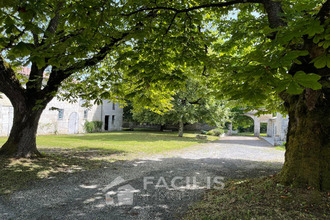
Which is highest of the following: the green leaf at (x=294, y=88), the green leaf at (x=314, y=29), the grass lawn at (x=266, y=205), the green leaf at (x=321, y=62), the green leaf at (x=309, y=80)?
the green leaf at (x=314, y=29)

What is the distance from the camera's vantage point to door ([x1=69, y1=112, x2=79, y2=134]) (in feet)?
78.5

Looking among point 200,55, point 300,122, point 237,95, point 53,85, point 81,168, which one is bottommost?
point 81,168

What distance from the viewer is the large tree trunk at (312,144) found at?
4.18 metres

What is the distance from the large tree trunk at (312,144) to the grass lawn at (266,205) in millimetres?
270

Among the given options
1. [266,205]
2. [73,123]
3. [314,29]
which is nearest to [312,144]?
[266,205]

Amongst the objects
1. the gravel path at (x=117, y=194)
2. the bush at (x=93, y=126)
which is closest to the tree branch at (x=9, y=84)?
the gravel path at (x=117, y=194)

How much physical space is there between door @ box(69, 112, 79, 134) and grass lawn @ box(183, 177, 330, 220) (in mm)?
22633

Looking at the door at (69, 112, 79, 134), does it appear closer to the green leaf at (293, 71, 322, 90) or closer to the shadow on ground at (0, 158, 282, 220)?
the shadow on ground at (0, 158, 282, 220)

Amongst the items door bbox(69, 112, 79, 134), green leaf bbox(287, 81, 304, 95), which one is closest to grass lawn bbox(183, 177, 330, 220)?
green leaf bbox(287, 81, 304, 95)

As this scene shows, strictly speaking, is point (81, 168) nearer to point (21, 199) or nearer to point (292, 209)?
point (21, 199)

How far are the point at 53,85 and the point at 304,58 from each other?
7834 mm

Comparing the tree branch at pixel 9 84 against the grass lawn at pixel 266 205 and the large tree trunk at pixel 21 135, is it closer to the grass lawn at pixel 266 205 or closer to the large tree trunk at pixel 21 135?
the large tree trunk at pixel 21 135

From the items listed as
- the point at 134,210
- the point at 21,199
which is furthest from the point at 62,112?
the point at 134,210

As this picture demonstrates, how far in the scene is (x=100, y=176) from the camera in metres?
6.48
